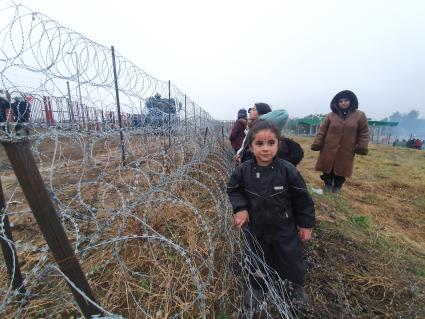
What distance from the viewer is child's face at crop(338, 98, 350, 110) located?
3466 millimetres

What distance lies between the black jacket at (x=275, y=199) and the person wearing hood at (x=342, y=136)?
7.30ft

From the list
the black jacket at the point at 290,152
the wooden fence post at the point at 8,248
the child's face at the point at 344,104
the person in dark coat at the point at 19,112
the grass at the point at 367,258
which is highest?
the child's face at the point at 344,104

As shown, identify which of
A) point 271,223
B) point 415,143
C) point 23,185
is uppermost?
point 23,185

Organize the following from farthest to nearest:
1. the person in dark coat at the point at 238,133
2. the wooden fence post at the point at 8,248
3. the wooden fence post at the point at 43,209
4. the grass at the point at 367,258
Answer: the person in dark coat at the point at 238,133, the grass at the point at 367,258, the wooden fence post at the point at 8,248, the wooden fence post at the point at 43,209

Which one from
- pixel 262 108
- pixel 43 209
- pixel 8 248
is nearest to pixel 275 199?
pixel 43 209

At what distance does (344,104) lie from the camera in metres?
3.49

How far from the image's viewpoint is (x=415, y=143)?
2530 centimetres

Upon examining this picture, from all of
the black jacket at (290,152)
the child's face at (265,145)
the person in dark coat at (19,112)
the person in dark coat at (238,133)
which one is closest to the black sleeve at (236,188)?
the child's face at (265,145)

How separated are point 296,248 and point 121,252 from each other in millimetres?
1563

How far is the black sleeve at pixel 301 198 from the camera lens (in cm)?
174

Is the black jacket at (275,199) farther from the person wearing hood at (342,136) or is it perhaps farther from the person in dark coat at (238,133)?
the person in dark coat at (238,133)

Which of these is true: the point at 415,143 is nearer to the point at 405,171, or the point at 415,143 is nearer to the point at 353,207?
the point at 405,171

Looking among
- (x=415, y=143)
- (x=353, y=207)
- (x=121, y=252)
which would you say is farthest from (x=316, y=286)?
(x=415, y=143)

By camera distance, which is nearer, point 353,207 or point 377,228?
point 377,228
